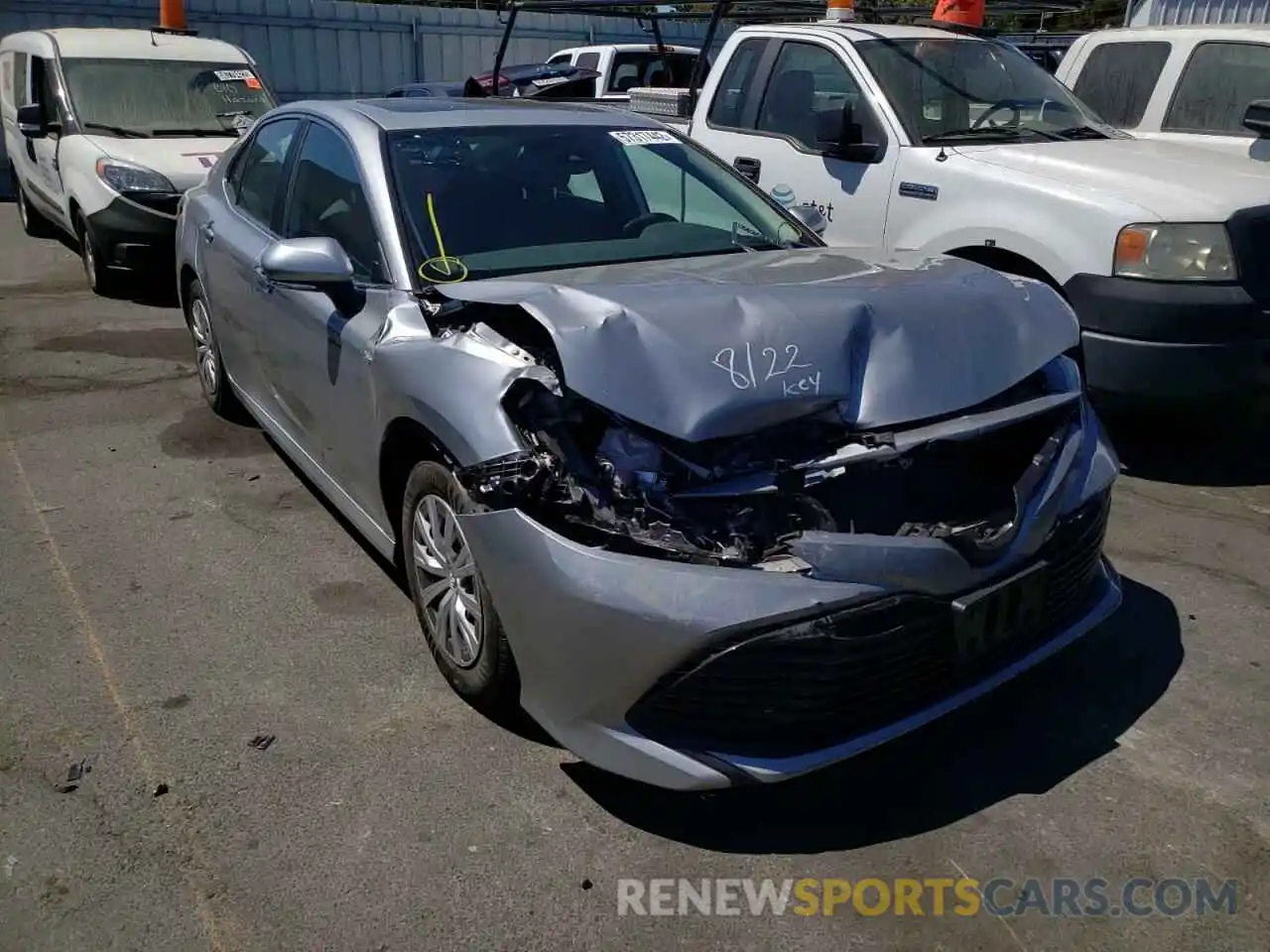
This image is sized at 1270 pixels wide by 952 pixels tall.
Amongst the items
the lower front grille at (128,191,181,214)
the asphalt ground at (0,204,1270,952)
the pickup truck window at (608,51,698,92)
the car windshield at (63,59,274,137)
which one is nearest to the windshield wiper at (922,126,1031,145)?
the asphalt ground at (0,204,1270,952)

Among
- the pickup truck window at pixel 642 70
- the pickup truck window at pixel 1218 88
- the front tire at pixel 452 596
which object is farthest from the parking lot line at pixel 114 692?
the pickup truck window at pixel 642 70

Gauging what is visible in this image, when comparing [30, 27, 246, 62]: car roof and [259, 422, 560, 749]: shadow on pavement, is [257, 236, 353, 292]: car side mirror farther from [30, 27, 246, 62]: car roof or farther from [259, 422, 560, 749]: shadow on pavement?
[30, 27, 246, 62]: car roof

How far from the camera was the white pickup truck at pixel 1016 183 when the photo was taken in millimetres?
4730

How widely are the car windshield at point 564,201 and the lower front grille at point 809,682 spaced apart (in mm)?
1585

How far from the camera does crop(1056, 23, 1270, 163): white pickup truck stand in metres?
6.62

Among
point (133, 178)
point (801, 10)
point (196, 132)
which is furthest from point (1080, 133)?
point (196, 132)

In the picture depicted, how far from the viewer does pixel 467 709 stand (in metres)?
3.29

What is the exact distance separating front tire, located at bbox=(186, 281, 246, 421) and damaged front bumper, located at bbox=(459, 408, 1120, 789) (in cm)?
320

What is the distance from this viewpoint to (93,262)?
824 centimetres

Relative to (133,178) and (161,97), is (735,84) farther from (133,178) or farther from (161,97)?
(161,97)

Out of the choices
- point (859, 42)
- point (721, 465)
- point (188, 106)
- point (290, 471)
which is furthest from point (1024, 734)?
point (188, 106)

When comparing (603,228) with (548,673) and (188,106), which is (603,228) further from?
(188,106)

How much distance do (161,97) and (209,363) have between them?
4409mm

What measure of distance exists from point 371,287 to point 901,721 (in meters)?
2.09
